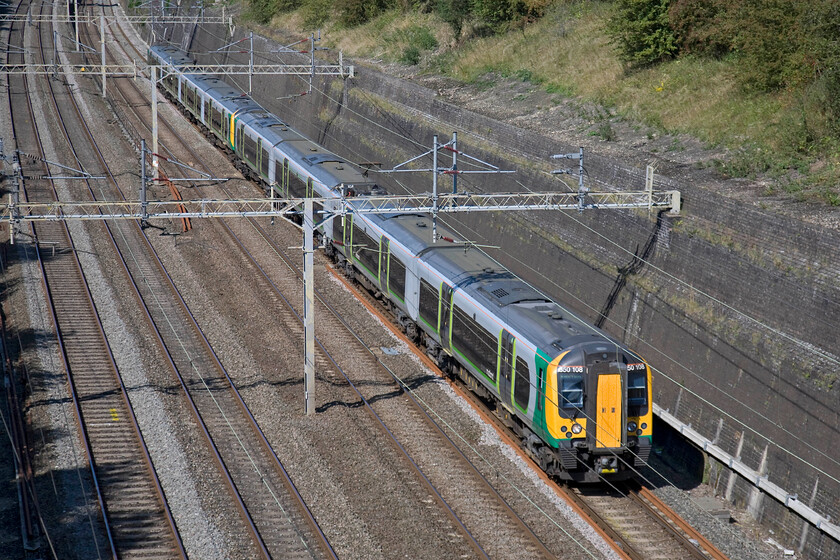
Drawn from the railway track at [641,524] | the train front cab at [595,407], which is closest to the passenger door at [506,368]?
the train front cab at [595,407]

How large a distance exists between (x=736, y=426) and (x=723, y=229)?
4.21 meters

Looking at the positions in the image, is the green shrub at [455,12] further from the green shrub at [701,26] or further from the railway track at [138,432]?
the railway track at [138,432]

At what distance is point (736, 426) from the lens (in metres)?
18.1

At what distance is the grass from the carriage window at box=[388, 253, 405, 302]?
8.41m

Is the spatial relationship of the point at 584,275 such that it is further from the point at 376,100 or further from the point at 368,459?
the point at 376,100

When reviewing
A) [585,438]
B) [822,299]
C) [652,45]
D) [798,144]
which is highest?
[652,45]

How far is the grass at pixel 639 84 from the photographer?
2256 cm

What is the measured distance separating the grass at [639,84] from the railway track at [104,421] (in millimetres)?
14776

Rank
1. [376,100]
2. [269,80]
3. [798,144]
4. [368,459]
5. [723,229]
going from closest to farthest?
[368,459] → [723,229] → [798,144] → [376,100] → [269,80]

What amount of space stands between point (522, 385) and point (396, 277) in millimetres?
6884

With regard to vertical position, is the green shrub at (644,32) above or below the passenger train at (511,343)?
above

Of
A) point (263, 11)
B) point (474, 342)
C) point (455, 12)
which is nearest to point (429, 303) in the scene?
point (474, 342)

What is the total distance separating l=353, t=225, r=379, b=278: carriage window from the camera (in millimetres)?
24719

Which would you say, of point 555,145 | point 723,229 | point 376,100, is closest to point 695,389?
point 723,229
